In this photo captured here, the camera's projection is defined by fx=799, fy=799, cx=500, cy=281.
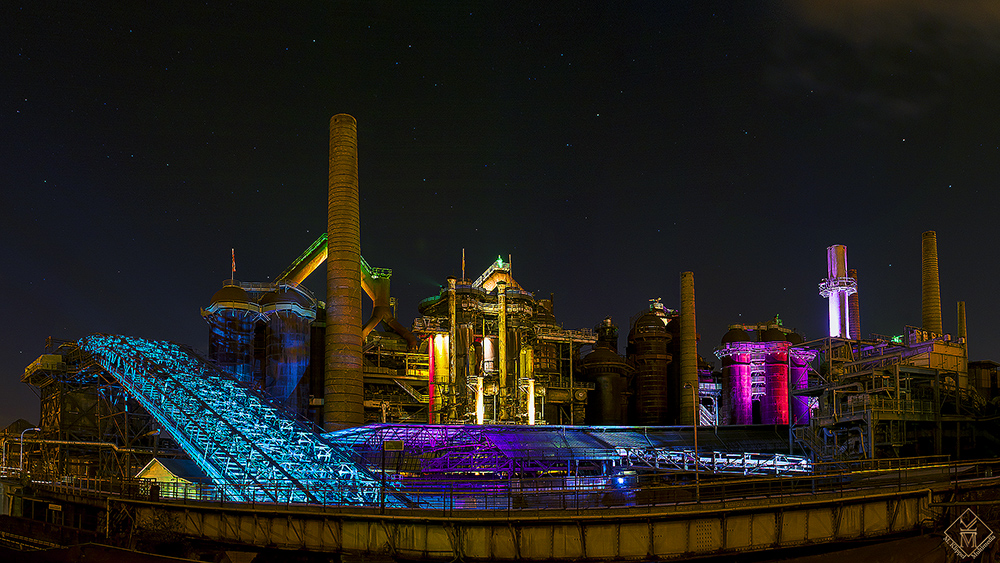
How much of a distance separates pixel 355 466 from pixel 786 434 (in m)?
39.9

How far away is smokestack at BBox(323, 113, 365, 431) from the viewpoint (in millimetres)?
59094

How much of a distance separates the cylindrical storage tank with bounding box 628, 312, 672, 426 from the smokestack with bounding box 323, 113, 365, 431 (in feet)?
127

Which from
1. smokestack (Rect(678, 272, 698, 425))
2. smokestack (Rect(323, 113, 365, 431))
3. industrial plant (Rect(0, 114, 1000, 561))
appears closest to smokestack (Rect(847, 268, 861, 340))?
industrial plant (Rect(0, 114, 1000, 561))

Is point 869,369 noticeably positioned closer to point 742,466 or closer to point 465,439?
point 742,466

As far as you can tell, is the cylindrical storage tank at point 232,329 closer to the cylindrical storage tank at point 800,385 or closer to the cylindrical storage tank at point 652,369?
the cylindrical storage tank at point 652,369

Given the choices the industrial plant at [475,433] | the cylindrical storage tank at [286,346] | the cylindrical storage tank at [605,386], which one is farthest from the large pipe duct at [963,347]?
the cylindrical storage tank at [286,346]

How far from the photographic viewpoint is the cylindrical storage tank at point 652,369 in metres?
88.2

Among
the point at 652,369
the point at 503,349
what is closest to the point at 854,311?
the point at 652,369

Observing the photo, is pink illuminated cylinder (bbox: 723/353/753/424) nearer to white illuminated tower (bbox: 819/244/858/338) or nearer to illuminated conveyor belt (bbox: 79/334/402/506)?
white illuminated tower (bbox: 819/244/858/338)

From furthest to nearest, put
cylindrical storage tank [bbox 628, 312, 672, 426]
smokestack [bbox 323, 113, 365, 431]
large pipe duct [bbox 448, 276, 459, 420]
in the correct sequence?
cylindrical storage tank [bbox 628, 312, 672, 426]
large pipe duct [bbox 448, 276, 459, 420]
smokestack [bbox 323, 113, 365, 431]

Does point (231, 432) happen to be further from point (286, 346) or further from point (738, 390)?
point (738, 390)

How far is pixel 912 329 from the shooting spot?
63.8 m

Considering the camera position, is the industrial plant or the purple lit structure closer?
the industrial plant

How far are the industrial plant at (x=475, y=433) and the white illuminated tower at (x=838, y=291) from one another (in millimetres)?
231
